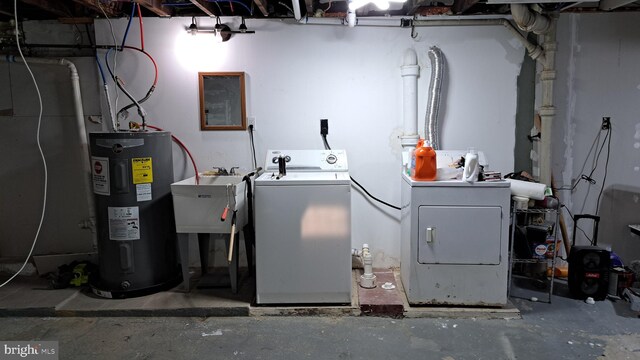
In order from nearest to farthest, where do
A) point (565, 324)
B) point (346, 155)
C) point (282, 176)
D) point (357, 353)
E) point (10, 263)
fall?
point (357, 353) < point (565, 324) < point (282, 176) < point (346, 155) < point (10, 263)

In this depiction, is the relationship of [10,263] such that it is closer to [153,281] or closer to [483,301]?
[153,281]

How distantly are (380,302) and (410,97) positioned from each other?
1604mm

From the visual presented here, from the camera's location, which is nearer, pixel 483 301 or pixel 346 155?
pixel 483 301

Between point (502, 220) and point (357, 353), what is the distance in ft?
4.19

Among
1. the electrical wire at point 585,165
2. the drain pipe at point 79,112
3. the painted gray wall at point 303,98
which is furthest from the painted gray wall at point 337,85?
the electrical wire at point 585,165

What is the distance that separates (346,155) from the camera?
3244mm

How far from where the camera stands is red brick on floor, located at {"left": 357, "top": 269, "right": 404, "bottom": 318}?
2.76 metres

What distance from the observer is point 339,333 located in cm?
256

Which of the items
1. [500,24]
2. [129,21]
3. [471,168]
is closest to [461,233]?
[471,168]

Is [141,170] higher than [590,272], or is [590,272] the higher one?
[141,170]

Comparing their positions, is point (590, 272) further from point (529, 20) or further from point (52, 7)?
point (52, 7)

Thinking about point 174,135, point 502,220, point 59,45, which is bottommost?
point 502,220

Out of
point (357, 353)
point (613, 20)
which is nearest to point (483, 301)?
point (357, 353)

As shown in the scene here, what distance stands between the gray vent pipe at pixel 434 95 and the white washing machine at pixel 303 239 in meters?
0.89
